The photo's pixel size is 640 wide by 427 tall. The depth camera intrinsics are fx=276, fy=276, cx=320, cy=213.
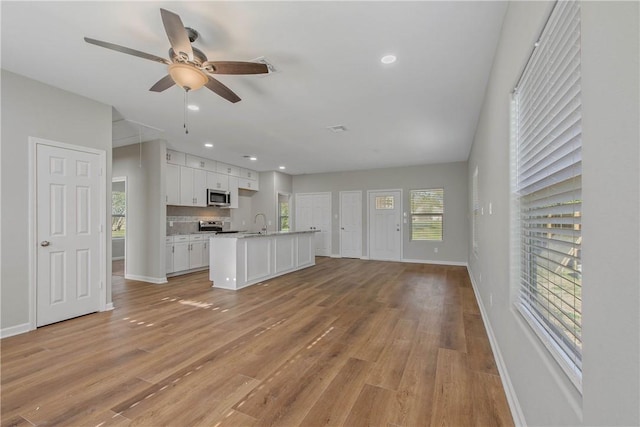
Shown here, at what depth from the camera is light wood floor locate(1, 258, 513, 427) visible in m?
1.73

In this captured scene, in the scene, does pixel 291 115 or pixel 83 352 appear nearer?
pixel 83 352

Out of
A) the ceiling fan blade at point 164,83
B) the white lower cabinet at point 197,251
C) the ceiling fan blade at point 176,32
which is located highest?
the ceiling fan blade at point 176,32

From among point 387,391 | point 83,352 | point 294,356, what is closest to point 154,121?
point 83,352

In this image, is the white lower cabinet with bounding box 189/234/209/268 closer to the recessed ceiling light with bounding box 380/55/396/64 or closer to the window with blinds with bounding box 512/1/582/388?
the recessed ceiling light with bounding box 380/55/396/64

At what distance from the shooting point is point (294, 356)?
2.41 meters

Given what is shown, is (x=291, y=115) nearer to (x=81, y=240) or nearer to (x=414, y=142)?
(x=414, y=142)

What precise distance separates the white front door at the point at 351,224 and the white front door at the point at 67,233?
601cm

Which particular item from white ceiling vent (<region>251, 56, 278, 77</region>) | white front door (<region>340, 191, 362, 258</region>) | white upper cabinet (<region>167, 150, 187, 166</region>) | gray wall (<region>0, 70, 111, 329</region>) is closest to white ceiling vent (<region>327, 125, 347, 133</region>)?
white ceiling vent (<region>251, 56, 278, 77</region>)

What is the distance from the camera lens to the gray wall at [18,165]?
2848 millimetres

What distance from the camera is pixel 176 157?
5996 mm

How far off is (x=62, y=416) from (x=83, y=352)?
982 millimetres

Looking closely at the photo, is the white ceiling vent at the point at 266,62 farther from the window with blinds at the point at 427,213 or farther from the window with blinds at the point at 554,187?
the window with blinds at the point at 427,213

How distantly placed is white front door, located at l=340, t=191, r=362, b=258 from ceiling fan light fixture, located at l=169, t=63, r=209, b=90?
633 cm

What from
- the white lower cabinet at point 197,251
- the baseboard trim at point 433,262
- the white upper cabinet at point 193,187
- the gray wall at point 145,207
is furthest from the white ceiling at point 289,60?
the baseboard trim at point 433,262
